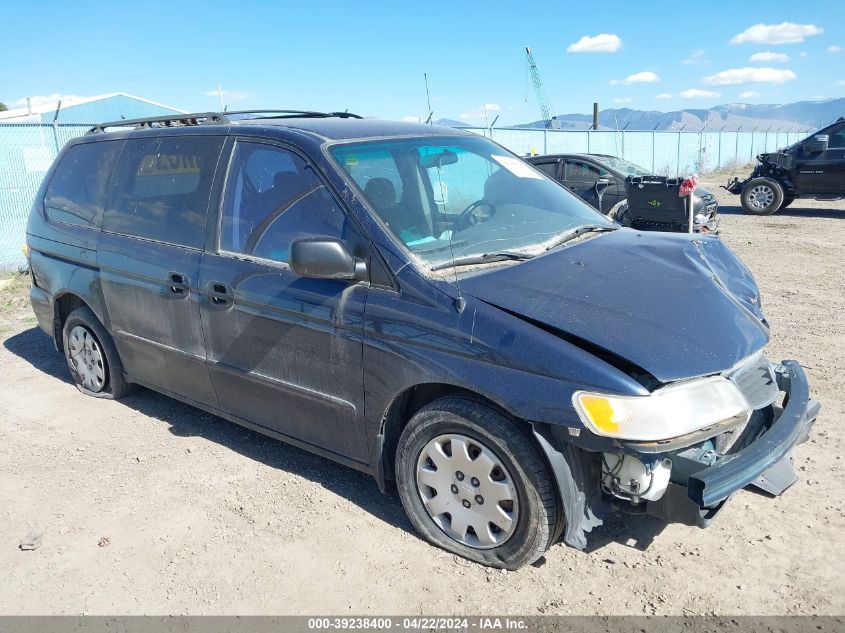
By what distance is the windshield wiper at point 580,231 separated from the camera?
3.43m

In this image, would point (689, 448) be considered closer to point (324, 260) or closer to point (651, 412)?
point (651, 412)

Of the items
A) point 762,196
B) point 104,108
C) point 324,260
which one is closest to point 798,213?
point 762,196

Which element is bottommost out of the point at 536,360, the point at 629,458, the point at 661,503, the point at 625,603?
the point at 625,603

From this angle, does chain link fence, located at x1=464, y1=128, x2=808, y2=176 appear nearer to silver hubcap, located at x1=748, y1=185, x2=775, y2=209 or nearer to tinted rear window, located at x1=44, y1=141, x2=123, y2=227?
silver hubcap, located at x1=748, y1=185, x2=775, y2=209

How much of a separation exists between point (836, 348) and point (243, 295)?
4895mm

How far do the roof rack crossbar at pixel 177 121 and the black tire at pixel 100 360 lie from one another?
1373 millimetres

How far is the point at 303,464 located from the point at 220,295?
1.13 meters

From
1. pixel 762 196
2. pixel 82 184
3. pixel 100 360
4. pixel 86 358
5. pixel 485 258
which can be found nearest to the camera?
pixel 485 258

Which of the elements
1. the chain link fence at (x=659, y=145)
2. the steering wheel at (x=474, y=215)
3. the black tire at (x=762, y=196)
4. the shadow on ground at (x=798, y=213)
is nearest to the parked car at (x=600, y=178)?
the black tire at (x=762, y=196)

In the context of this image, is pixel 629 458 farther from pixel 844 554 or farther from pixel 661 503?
pixel 844 554

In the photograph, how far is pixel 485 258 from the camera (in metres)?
3.10

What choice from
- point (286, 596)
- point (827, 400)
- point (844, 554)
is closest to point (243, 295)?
point (286, 596)

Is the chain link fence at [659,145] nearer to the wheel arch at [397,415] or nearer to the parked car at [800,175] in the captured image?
the parked car at [800,175]

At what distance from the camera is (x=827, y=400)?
14.8 feet
